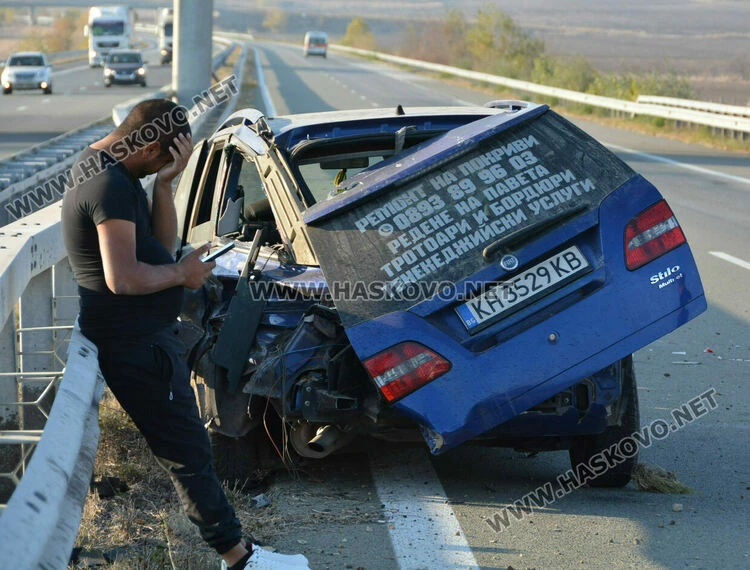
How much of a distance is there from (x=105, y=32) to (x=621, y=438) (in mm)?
76307

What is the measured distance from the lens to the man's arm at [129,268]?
13.1 feet

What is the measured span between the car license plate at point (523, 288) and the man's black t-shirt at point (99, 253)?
1277 mm

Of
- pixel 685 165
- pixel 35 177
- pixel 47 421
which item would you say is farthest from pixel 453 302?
pixel 685 165

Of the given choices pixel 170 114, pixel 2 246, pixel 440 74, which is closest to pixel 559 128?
pixel 170 114

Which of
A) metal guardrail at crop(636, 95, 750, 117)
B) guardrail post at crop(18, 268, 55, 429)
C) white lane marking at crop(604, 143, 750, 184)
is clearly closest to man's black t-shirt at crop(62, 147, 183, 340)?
guardrail post at crop(18, 268, 55, 429)

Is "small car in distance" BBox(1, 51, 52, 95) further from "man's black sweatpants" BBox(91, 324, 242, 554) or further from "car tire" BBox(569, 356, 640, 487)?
"man's black sweatpants" BBox(91, 324, 242, 554)

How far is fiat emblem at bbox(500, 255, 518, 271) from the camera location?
4.97 metres

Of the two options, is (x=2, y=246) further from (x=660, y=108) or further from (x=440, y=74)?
(x=440, y=74)

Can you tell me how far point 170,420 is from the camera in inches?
168

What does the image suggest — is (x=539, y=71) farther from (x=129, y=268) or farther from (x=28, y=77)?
(x=129, y=268)

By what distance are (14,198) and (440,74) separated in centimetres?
5056

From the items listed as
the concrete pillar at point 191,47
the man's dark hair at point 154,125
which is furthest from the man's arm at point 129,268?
the concrete pillar at point 191,47

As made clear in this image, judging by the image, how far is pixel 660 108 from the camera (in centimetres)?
3141

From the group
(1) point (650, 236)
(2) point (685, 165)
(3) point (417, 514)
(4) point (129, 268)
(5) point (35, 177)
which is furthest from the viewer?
(2) point (685, 165)
